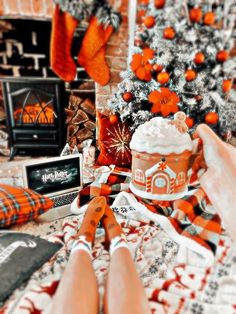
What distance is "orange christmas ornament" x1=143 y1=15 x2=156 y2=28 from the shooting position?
1085 mm

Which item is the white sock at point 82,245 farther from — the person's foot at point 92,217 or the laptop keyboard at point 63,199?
the laptop keyboard at point 63,199

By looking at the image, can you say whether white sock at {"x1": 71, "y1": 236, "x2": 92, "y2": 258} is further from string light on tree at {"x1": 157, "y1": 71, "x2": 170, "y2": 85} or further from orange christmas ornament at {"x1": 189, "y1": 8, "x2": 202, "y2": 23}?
orange christmas ornament at {"x1": 189, "y1": 8, "x2": 202, "y2": 23}

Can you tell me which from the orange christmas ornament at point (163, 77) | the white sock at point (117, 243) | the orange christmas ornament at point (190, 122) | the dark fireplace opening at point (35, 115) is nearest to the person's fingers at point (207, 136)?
the orange christmas ornament at point (190, 122)

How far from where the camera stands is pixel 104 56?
1137 mm

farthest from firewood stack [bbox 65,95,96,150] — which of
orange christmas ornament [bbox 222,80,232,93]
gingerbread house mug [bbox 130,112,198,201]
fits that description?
orange christmas ornament [bbox 222,80,232,93]

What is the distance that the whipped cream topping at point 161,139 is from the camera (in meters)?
1.10

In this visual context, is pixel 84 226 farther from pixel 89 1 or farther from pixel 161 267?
pixel 89 1

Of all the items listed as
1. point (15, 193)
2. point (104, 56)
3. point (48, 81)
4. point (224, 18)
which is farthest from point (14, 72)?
point (224, 18)

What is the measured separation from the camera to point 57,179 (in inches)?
49.8

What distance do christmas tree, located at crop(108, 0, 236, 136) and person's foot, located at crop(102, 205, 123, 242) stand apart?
408mm

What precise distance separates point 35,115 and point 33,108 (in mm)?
30

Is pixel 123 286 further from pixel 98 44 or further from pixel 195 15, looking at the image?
pixel 195 15

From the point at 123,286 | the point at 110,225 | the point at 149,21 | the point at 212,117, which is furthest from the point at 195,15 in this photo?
the point at 123,286

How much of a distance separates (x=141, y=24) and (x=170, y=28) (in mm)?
111
